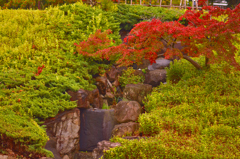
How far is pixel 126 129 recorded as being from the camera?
7.19m

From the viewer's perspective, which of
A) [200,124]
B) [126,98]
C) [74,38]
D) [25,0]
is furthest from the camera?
[25,0]

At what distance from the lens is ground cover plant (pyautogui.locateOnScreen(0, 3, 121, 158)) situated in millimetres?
5840

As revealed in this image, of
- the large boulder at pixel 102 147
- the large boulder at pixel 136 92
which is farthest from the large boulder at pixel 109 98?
the large boulder at pixel 102 147

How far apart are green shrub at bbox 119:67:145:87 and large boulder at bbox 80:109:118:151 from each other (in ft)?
8.93

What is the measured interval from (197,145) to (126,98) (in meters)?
4.10

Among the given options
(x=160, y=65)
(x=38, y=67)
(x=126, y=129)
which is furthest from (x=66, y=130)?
(x=160, y=65)

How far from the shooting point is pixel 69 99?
25.1 ft

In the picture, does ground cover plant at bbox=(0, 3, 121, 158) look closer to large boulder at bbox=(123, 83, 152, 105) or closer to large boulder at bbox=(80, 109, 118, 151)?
large boulder at bbox=(80, 109, 118, 151)

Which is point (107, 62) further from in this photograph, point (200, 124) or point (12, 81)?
point (200, 124)

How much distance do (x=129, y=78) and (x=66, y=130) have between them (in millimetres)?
4256

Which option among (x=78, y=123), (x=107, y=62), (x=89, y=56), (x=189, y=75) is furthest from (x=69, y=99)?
(x=189, y=75)

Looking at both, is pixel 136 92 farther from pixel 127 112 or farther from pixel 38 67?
→ pixel 38 67

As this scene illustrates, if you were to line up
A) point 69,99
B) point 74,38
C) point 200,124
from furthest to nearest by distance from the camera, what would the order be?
point 74,38
point 69,99
point 200,124

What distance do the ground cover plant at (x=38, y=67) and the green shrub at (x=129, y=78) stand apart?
53.1 inches
